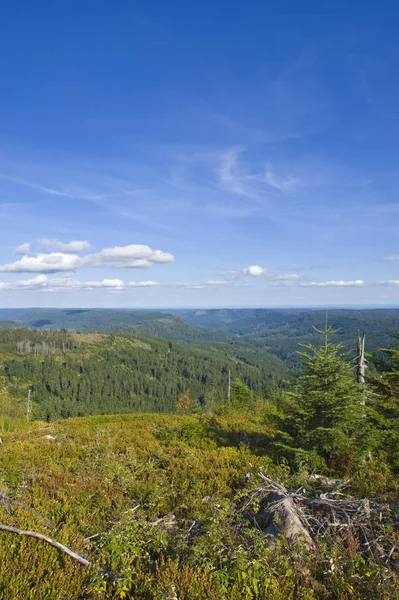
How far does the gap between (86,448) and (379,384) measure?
1223 cm

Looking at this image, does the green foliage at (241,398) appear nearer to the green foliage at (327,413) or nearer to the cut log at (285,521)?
the green foliage at (327,413)

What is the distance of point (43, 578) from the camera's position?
4.48 meters

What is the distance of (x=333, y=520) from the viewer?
5980mm

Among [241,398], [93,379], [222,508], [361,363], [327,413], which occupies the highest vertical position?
[361,363]

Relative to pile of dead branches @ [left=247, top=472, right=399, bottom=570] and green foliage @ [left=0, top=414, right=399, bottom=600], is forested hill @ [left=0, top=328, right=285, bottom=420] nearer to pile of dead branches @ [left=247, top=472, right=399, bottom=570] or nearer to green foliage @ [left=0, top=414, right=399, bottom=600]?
green foliage @ [left=0, top=414, right=399, bottom=600]

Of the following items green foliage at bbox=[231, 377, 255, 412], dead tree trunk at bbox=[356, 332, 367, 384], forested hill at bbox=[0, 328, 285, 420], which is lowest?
forested hill at bbox=[0, 328, 285, 420]

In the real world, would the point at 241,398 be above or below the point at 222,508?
below

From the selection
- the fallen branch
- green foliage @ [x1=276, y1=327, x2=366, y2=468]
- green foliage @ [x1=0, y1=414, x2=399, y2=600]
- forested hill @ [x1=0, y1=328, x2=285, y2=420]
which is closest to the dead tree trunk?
green foliage @ [x1=276, y1=327, x2=366, y2=468]

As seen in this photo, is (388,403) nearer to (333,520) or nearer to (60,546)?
(333,520)

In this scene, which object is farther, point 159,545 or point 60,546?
point 159,545

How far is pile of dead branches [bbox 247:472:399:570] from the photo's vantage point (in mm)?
5238

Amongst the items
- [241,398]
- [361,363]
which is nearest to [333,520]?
[361,363]

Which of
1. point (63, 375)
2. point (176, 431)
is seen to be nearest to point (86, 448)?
point (176, 431)

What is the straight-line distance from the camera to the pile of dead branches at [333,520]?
5.24 metres
